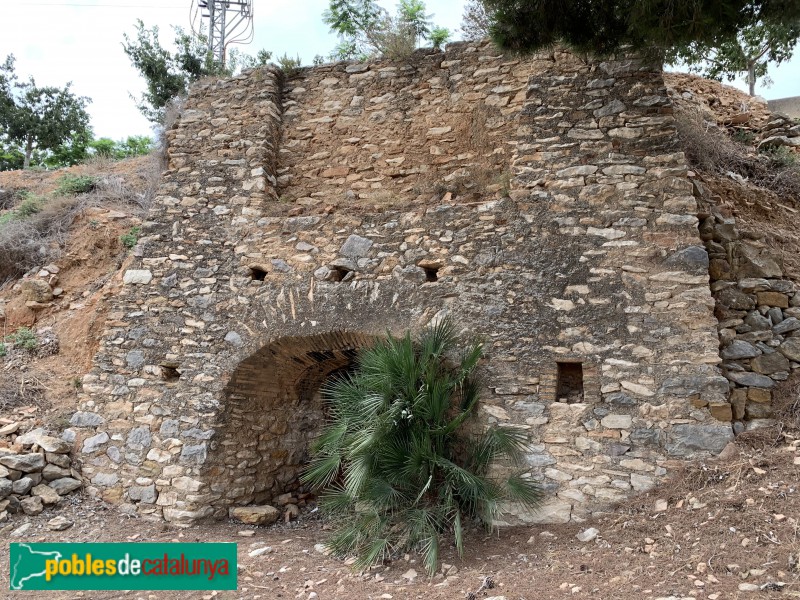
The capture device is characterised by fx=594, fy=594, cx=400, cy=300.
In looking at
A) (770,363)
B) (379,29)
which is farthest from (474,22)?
(770,363)

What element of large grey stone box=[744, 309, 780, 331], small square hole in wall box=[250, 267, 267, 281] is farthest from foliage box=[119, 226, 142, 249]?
large grey stone box=[744, 309, 780, 331]

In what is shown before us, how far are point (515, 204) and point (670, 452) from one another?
236cm

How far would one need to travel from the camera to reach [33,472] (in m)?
5.60

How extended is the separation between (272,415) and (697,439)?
3.93 metres

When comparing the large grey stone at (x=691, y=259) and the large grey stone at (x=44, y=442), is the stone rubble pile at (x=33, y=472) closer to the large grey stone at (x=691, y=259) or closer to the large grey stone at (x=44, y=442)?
the large grey stone at (x=44, y=442)

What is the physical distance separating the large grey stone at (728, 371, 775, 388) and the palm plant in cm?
172

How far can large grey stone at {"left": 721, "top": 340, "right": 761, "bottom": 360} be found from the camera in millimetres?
4680

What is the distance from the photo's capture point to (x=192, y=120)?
6.73 metres

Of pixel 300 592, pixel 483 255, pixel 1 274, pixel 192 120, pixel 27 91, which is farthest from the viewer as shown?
pixel 27 91

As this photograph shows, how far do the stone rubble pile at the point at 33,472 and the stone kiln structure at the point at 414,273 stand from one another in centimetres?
21

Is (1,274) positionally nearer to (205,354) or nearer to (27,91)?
(205,354)

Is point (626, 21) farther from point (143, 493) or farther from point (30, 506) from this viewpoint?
point (30, 506)

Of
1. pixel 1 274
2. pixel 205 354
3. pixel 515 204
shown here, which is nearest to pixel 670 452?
pixel 515 204

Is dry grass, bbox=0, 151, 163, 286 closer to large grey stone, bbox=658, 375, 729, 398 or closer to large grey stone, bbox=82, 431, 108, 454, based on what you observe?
large grey stone, bbox=82, 431, 108, 454
